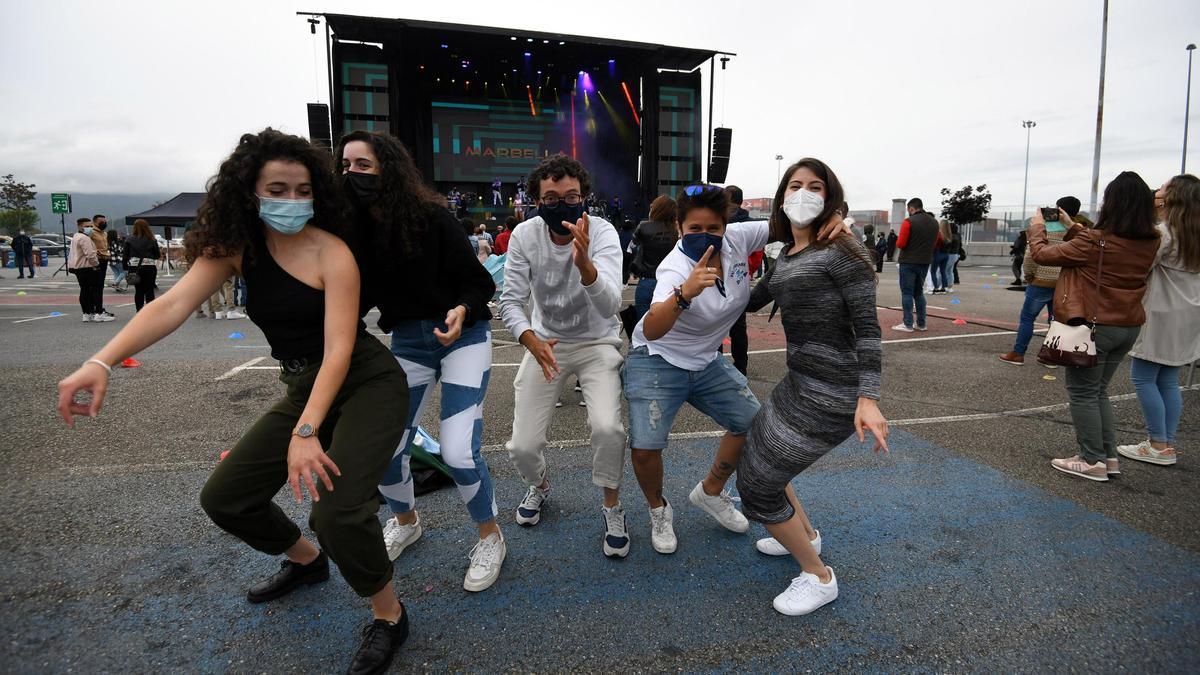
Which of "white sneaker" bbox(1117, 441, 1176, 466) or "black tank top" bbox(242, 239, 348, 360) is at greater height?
"black tank top" bbox(242, 239, 348, 360)

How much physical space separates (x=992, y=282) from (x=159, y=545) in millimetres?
21163

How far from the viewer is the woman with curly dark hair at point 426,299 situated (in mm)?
2523

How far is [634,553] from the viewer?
2930 millimetres

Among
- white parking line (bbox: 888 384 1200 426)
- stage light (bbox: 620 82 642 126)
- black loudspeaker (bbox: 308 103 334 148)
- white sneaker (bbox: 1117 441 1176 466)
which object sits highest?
stage light (bbox: 620 82 642 126)

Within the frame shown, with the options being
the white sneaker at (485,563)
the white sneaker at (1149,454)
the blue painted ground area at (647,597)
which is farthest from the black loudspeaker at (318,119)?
the white sneaker at (1149,454)

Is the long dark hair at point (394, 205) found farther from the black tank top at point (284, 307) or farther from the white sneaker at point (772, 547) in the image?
the white sneaker at point (772, 547)

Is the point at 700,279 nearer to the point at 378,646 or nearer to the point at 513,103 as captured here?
the point at 378,646

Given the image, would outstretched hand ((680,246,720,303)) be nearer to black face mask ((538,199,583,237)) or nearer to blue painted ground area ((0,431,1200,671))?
black face mask ((538,199,583,237))

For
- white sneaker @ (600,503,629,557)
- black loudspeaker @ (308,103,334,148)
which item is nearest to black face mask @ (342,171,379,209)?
white sneaker @ (600,503,629,557)

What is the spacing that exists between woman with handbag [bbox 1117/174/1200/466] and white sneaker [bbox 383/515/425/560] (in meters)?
4.49

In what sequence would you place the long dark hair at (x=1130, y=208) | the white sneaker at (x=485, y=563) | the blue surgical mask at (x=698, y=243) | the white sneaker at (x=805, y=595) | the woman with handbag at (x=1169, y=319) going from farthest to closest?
the woman with handbag at (x=1169, y=319) < the long dark hair at (x=1130, y=208) < the blue surgical mask at (x=698, y=243) < the white sneaker at (x=485, y=563) < the white sneaker at (x=805, y=595)

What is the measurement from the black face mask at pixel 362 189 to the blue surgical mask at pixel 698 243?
1.37m

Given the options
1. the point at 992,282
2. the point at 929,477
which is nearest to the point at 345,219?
the point at 929,477

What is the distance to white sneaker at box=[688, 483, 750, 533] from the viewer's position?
120 inches
